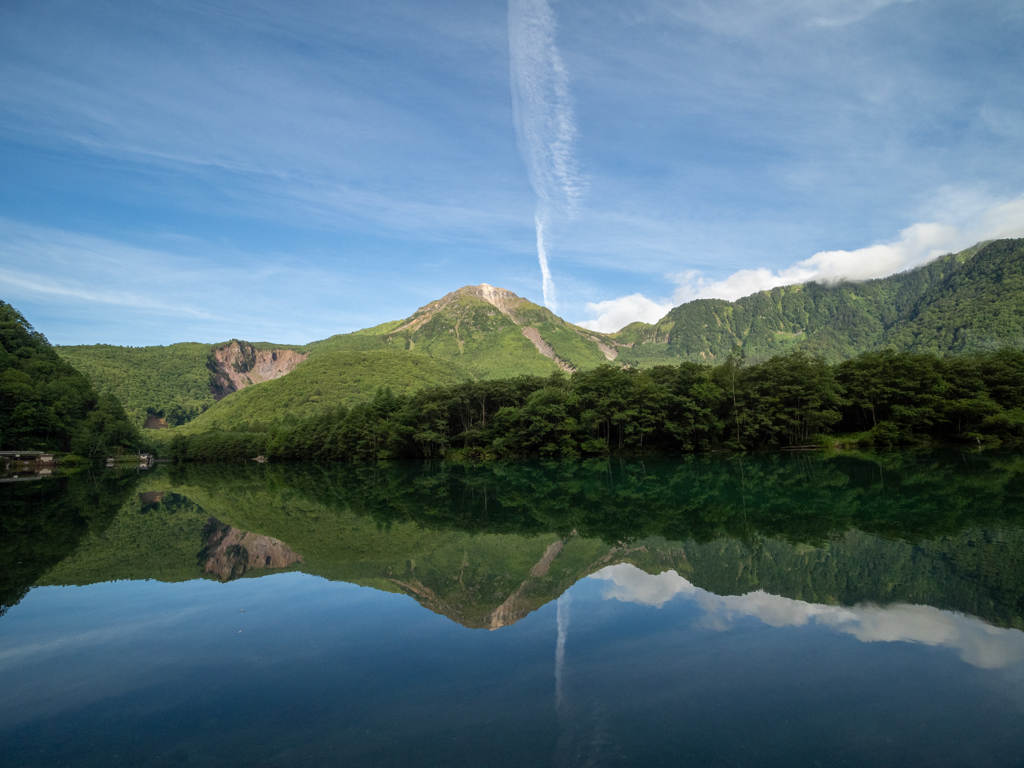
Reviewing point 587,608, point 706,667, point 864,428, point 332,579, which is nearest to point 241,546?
point 332,579

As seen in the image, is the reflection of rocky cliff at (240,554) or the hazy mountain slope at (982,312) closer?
the reflection of rocky cliff at (240,554)

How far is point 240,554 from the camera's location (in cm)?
1534

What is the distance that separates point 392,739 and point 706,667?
3965mm

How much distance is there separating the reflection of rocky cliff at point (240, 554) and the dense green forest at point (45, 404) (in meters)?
68.2

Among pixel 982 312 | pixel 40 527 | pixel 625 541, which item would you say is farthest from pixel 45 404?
pixel 982 312

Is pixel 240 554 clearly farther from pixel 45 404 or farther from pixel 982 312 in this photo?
pixel 982 312

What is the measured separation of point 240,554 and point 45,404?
2996 inches

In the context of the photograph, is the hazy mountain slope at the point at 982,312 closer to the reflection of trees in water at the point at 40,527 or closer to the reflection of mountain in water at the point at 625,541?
the reflection of mountain in water at the point at 625,541

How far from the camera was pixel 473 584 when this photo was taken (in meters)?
11.1

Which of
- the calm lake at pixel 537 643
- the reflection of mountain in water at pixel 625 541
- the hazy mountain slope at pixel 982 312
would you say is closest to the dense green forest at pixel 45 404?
the reflection of mountain in water at pixel 625 541

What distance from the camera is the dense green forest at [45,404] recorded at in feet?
213

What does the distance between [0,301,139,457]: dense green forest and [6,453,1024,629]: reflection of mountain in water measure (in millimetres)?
56275

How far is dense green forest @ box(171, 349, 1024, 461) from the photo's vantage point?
158 ft

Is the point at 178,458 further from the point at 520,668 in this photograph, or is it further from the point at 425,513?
the point at 520,668
